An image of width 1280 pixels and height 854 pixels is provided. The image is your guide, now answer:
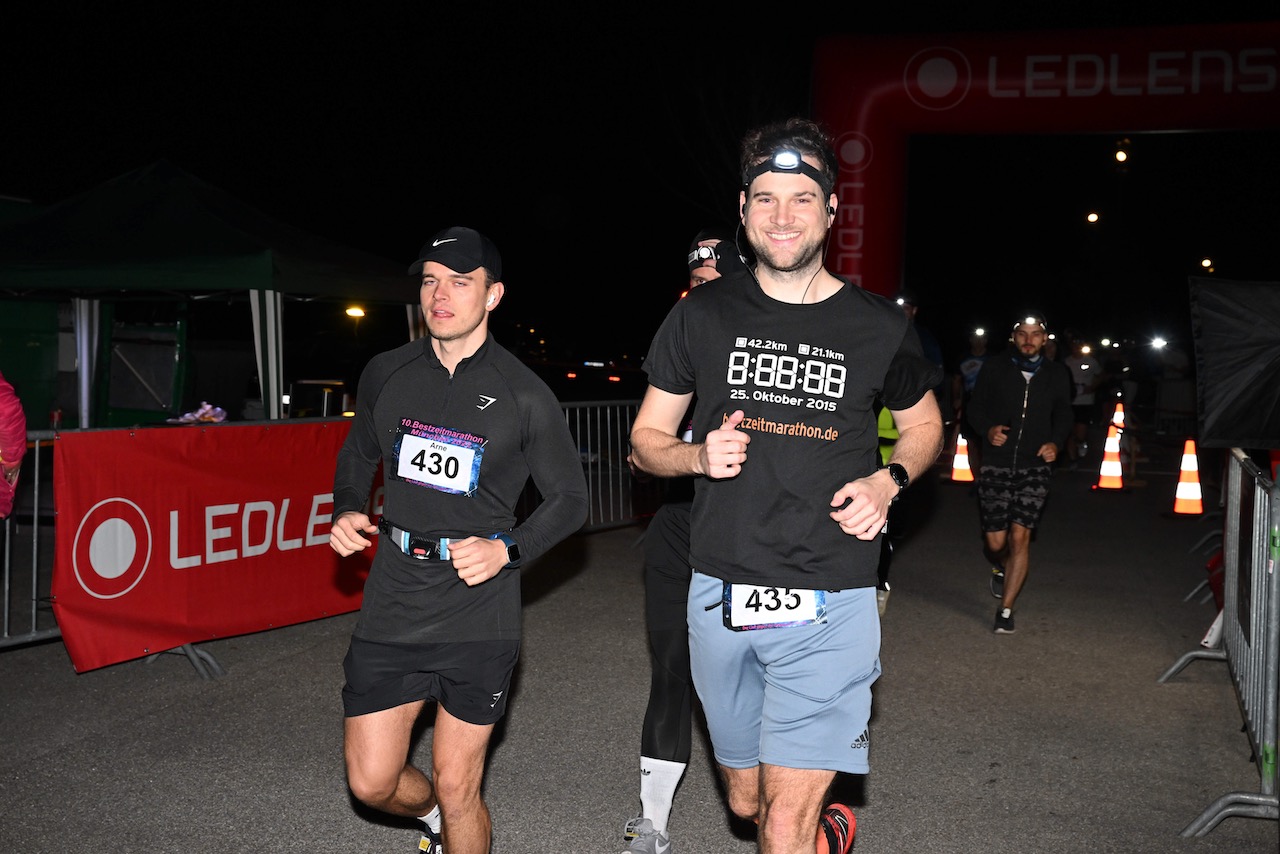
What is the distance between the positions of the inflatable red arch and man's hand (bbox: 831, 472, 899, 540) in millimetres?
10851

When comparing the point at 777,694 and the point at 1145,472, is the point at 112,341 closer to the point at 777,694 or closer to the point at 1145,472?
the point at 777,694

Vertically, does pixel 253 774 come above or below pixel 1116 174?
below

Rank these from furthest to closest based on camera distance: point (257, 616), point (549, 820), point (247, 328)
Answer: point (247, 328) < point (257, 616) < point (549, 820)

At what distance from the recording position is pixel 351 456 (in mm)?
3953

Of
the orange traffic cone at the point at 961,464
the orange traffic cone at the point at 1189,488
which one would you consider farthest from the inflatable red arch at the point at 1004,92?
the orange traffic cone at the point at 1189,488

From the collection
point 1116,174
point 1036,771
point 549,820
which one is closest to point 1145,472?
point 1036,771

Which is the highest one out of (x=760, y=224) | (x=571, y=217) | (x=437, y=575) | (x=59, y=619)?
(x=571, y=217)

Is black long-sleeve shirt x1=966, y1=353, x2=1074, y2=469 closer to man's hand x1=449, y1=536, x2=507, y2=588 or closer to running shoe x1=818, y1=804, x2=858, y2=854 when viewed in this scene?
running shoe x1=818, y1=804, x2=858, y2=854

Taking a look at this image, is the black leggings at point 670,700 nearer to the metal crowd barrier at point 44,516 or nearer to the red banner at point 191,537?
the metal crowd barrier at point 44,516

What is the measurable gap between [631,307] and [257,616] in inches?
1706

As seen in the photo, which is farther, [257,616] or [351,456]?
[257,616]

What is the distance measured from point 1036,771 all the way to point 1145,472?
15049mm

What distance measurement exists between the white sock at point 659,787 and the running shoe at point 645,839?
2cm

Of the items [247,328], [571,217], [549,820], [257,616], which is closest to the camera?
[549,820]
